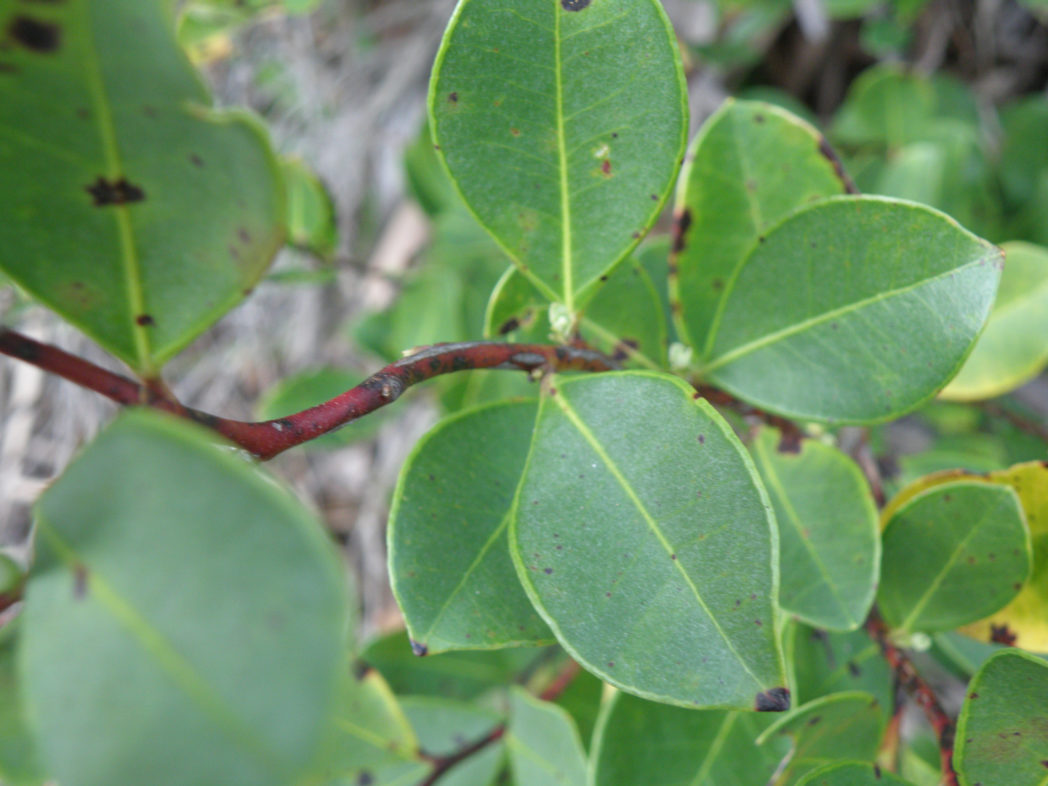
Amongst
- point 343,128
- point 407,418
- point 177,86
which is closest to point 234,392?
point 407,418

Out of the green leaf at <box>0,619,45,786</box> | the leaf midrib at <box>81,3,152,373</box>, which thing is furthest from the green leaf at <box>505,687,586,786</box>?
the leaf midrib at <box>81,3,152,373</box>

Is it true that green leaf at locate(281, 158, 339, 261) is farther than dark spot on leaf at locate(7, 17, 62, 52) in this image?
Yes

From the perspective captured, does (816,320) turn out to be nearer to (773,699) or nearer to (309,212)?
(773,699)

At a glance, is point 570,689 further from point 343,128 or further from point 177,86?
point 343,128

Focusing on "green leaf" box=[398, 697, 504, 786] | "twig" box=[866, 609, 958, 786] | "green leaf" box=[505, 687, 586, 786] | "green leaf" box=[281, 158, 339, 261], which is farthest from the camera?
"green leaf" box=[281, 158, 339, 261]

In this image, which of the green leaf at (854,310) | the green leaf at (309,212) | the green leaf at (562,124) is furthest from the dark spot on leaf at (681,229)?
the green leaf at (309,212)

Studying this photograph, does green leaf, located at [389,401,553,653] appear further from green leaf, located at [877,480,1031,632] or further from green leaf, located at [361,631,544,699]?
green leaf, located at [361,631,544,699]

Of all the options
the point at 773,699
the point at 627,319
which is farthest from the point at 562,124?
the point at 773,699
